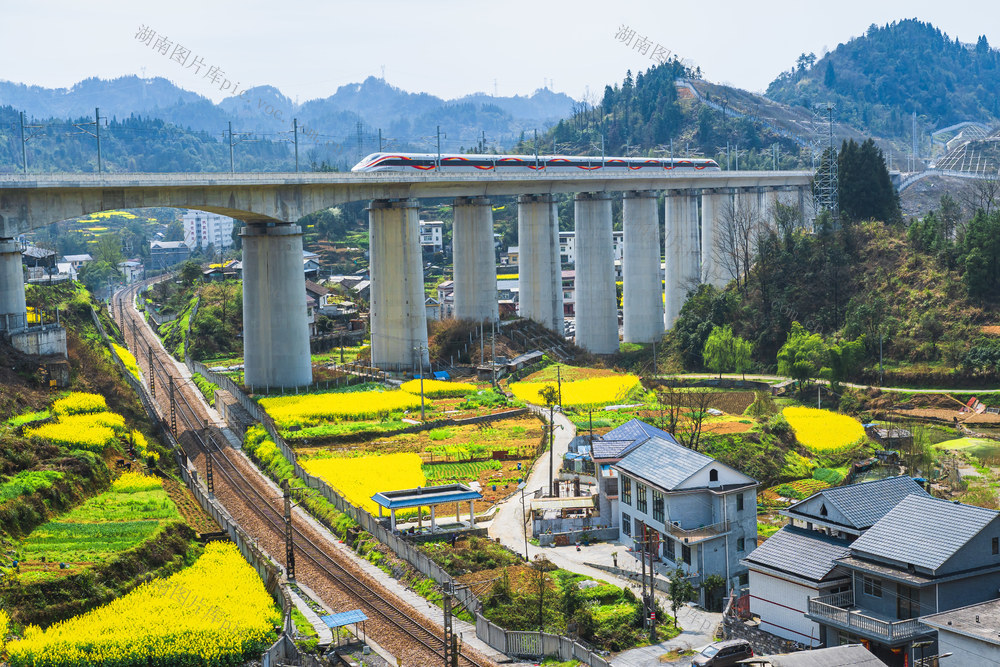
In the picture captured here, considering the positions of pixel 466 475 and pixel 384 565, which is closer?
pixel 384 565

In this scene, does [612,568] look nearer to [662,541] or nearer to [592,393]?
[662,541]

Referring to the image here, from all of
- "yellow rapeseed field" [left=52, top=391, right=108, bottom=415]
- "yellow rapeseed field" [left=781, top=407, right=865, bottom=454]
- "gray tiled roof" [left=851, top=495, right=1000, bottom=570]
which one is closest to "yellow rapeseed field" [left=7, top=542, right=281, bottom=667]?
"gray tiled roof" [left=851, top=495, right=1000, bottom=570]

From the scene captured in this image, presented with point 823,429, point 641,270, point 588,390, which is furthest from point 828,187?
point 823,429

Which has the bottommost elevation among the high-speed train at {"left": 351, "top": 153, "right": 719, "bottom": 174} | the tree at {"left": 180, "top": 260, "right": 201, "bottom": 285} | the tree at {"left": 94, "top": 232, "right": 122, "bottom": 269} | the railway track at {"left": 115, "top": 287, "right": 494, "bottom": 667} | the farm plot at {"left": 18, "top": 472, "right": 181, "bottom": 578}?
the railway track at {"left": 115, "top": 287, "right": 494, "bottom": 667}

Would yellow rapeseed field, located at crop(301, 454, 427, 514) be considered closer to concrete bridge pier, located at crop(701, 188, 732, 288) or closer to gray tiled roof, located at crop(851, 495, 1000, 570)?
gray tiled roof, located at crop(851, 495, 1000, 570)

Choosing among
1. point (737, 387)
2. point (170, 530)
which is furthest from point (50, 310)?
point (737, 387)

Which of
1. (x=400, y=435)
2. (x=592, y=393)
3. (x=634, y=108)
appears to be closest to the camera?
(x=400, y=435)

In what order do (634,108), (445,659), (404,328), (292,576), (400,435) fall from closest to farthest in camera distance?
(445,659)
(292,576)
(400,435)
(404,328)
(634,108)

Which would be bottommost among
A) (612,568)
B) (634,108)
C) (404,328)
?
(612,568)
